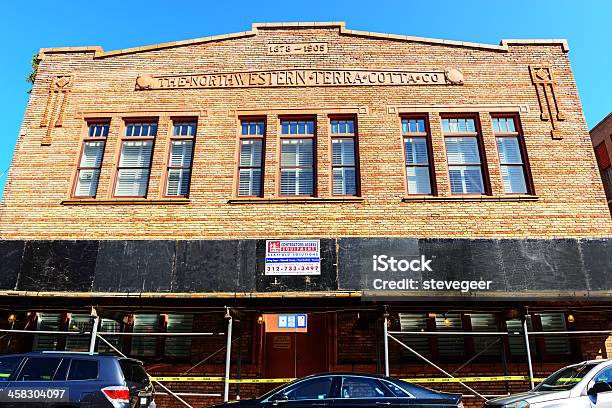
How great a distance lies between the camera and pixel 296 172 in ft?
42.2

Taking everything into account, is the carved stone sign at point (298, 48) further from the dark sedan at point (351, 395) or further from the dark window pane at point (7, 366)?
the dark window pane at point (7, 366)

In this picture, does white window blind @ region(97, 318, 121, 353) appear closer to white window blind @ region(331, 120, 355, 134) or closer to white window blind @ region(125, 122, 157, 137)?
white window blind @ region(125, 122, 157, 137)

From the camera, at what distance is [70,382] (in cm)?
773

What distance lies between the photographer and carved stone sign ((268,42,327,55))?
14.0m

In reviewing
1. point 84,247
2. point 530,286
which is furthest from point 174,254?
point 530,286

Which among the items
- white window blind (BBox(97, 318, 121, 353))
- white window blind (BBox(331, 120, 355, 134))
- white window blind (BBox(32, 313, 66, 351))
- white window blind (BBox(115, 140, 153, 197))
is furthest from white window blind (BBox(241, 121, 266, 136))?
white window blind (BBox(32, 313, 66, 351))

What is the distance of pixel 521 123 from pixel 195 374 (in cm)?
1117

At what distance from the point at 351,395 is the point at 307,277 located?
4155 millimetres

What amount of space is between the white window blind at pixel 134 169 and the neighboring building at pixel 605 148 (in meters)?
21.7

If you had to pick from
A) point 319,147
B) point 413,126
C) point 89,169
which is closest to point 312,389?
point 319,147

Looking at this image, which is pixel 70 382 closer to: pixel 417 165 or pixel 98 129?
pixel 98 129

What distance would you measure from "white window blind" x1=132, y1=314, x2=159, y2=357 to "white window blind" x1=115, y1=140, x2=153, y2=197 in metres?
3.39

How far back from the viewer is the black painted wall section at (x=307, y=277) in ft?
35.6

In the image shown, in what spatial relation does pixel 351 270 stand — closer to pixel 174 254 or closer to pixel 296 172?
pixel 296 172
